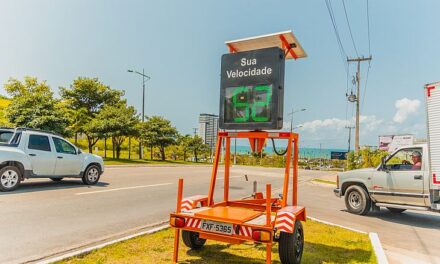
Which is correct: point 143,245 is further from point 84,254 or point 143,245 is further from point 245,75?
point 245,75

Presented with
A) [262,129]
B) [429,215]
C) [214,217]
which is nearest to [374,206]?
[429,215]

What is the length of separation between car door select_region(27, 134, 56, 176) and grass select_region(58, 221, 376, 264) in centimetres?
674

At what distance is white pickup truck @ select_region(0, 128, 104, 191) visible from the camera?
10.6m

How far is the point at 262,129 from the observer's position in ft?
18.5

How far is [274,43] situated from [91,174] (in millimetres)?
10016

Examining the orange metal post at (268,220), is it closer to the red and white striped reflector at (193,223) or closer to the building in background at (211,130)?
the red and white striped reflector at (193,223)

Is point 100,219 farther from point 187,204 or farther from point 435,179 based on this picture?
point 435,179

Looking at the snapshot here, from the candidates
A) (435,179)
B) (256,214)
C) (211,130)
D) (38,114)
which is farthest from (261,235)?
(211,130)

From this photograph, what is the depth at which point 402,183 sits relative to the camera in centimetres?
978

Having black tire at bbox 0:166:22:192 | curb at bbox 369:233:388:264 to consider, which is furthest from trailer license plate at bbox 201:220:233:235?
black tire at bbox 0:166:22:192

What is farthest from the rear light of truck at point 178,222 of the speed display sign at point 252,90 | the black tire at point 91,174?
the black tire at point 91,174

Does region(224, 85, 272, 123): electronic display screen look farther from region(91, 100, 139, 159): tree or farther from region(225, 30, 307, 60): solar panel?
region(91, 100, 139, 159): tree

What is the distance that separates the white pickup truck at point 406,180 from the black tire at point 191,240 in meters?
5.80

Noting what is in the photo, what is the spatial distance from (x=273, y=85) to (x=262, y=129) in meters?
0.76
